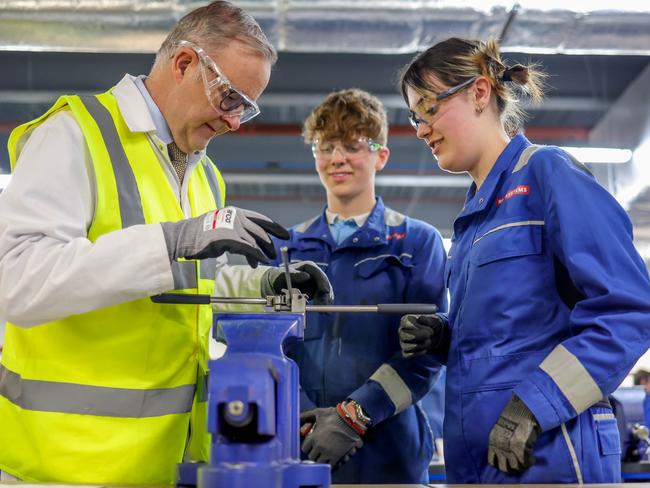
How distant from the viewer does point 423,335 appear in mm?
1740

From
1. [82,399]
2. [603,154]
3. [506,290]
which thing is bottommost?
[82,399]

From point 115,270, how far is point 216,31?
2.24ft

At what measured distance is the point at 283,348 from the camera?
3.95 ft

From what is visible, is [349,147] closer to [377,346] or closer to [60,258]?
[377,346]

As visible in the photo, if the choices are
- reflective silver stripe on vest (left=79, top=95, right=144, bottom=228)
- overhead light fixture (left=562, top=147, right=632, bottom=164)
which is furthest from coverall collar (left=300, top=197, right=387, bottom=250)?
overhead light fixture (left=562, top=147, right=632, bottom=164)

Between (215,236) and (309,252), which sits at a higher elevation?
(309,252)

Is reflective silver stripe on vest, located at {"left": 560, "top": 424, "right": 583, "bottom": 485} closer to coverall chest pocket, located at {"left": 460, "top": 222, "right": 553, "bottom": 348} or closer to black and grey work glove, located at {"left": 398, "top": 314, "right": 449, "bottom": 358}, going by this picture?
coverall chest pocket, located at {"left": 460, "top": 222, "right": 553, "bottom": 348}

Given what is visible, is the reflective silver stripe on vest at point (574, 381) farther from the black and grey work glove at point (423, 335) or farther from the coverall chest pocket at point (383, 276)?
the coverall chest pocket at point (383, 276)

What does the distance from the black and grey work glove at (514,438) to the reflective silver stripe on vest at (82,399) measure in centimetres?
68

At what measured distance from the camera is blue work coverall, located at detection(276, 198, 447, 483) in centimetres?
200

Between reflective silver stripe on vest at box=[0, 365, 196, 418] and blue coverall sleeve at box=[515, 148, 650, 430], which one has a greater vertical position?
blue coverall sleeve at box=[515, 148, 650, 430]

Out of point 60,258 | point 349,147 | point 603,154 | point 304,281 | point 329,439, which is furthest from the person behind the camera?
point 603,154

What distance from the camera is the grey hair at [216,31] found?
1640 mm

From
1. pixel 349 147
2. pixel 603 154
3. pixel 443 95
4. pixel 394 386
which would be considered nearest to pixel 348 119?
pixel 349 147
